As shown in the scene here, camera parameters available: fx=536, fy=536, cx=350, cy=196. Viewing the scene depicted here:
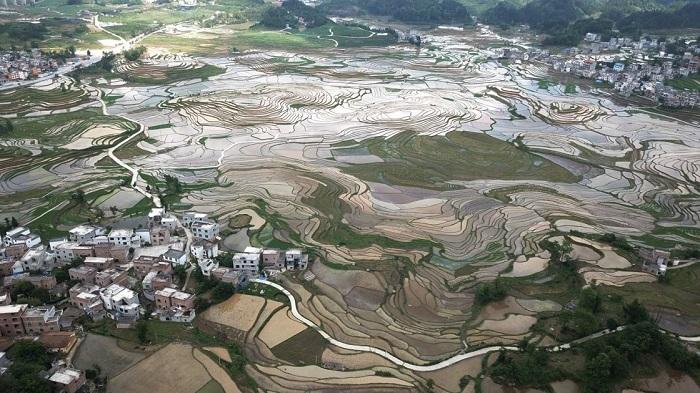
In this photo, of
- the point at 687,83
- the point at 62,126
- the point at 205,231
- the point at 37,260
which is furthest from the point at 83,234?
the point at 687,83

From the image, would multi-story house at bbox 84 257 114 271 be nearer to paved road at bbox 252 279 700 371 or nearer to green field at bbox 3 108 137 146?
paved road at bbox 252 279 700 371

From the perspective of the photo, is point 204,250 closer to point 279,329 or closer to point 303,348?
point 279,329

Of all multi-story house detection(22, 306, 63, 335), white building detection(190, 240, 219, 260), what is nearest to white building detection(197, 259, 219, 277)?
white building detection(190, 240, 219, 260)

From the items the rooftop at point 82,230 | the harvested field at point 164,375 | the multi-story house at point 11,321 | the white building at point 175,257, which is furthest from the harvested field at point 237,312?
the rooftop at point 82,230

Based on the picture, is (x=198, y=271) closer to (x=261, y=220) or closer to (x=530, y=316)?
(x=261, y=220)

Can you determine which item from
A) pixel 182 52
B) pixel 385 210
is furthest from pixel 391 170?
pixel 182 52
